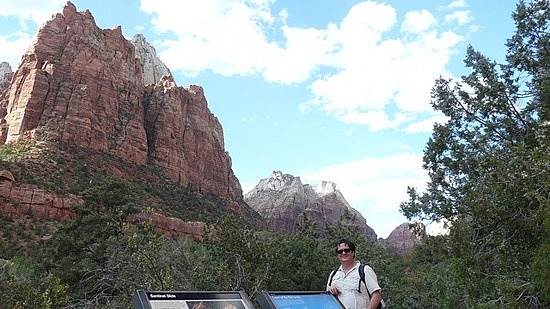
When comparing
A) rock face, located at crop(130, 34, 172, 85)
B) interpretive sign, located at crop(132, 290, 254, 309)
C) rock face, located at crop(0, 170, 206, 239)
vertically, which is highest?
rock face, located at crop(130, 34, 172, 85)

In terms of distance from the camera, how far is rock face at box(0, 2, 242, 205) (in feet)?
193

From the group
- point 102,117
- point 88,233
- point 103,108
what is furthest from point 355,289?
point 103,108

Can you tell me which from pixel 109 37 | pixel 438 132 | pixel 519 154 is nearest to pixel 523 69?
pixel 438 132

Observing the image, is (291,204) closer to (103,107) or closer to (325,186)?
(103,107)

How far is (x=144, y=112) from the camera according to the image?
79250mm

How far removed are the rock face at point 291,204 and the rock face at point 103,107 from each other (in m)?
18.0

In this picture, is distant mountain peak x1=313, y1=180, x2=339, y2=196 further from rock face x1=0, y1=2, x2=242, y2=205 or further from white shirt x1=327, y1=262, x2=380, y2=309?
white shirt x1=327, y1=262, x2=380, y2=309

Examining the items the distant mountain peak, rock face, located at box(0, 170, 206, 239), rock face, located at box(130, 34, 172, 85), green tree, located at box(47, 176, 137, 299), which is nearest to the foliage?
green tree, located at box(47, 176, 137, 299)

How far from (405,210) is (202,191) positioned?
70.9 m

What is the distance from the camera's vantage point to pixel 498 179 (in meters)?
7.22

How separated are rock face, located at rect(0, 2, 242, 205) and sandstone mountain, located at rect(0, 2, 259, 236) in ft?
0.41

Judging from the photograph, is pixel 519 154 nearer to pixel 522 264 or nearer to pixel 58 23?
pixel 522 264

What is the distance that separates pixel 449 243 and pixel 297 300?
5.43 metres

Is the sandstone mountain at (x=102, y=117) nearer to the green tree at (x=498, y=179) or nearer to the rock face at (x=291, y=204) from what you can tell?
the rock face at (x=291, y=204)
